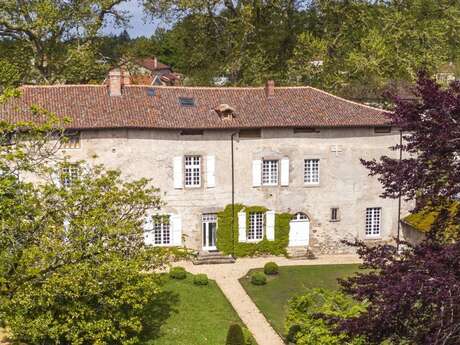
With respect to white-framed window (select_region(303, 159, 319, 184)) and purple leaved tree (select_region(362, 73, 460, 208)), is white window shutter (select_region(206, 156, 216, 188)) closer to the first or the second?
white-framed window (select_region(303, 159, 319, 184))

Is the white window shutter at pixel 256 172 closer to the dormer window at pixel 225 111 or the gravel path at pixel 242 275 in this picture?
the dormer window at pixel 225 111

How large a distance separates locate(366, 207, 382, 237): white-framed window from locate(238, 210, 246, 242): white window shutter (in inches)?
290

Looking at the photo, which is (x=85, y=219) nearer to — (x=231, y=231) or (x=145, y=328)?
(x=145, y=328)

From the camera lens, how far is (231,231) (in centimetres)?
3106

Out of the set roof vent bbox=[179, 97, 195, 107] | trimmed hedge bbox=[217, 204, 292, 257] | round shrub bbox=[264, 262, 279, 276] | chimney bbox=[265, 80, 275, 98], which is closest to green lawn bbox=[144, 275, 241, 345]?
round shrub bbox=[264, 262, 279, 276]

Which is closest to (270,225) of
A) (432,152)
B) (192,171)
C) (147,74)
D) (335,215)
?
(335,215)

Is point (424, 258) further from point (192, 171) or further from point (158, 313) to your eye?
point (192, 171)

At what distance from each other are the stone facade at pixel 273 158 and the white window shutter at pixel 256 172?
0.16m

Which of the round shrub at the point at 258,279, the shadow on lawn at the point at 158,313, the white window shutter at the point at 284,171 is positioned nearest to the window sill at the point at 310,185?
the white window shutter at the point at 284,171

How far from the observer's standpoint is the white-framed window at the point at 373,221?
3262 cm

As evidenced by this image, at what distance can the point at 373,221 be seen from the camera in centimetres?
3266

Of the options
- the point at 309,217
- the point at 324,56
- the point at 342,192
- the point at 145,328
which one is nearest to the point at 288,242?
the point at 309,217

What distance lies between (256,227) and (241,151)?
4.44 m

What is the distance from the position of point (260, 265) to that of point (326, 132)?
8201 millimetres
